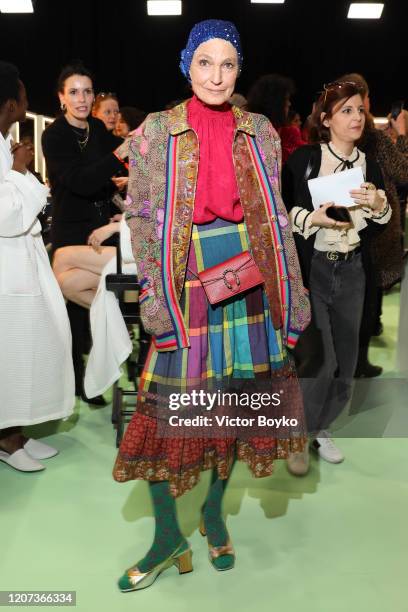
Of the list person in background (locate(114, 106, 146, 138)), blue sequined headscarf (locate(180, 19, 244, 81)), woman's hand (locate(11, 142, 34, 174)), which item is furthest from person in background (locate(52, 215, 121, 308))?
person in background (locate(114, 106, 146, 138))

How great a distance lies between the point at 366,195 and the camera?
3.03 m

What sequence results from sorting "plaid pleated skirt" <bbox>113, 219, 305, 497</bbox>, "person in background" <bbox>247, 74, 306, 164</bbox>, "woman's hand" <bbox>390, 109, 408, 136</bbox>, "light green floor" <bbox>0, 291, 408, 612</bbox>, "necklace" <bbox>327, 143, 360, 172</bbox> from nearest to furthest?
"plaid pleated skirt" <bbox>113, 219, 305, 497</bbox> → "light green floor" <bbox>0, 291, 408, 612</bbox> → "necklace" <bbox>327, 143, 360, 172</bbox> → "woman's hand" <bbox>390, 109, 408, 136</bbox> → "person in background" <bbox>247, 74, 306, 164</bbox>

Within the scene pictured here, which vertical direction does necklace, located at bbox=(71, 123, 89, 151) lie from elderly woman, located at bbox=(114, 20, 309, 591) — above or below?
above

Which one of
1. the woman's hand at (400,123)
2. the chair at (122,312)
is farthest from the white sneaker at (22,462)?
the woman's hand at (400,123)

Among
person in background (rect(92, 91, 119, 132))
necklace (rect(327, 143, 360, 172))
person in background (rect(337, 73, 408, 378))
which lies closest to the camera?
necklace (rect(327, 143, 360, 172))

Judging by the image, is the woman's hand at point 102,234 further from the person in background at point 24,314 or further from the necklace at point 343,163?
the necklace at point 343,163

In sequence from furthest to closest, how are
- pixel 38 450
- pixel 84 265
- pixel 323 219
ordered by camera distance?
pixel 84 265, pixel 38 450, pixel 323 219

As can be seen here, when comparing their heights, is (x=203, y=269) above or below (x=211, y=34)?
below

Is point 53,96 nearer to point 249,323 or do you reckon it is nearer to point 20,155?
point 20,155

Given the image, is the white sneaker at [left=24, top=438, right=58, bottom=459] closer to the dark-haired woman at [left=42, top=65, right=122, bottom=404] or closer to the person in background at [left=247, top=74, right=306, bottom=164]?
the dark-haired woman at [left=42, top=65, right=122, bottom=404]

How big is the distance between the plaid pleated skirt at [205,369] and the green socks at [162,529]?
0.20ft

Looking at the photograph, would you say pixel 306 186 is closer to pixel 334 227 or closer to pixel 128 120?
pixel 334 227

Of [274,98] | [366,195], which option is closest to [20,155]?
[366,195]

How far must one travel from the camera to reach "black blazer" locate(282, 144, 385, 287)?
3186 millimetres
